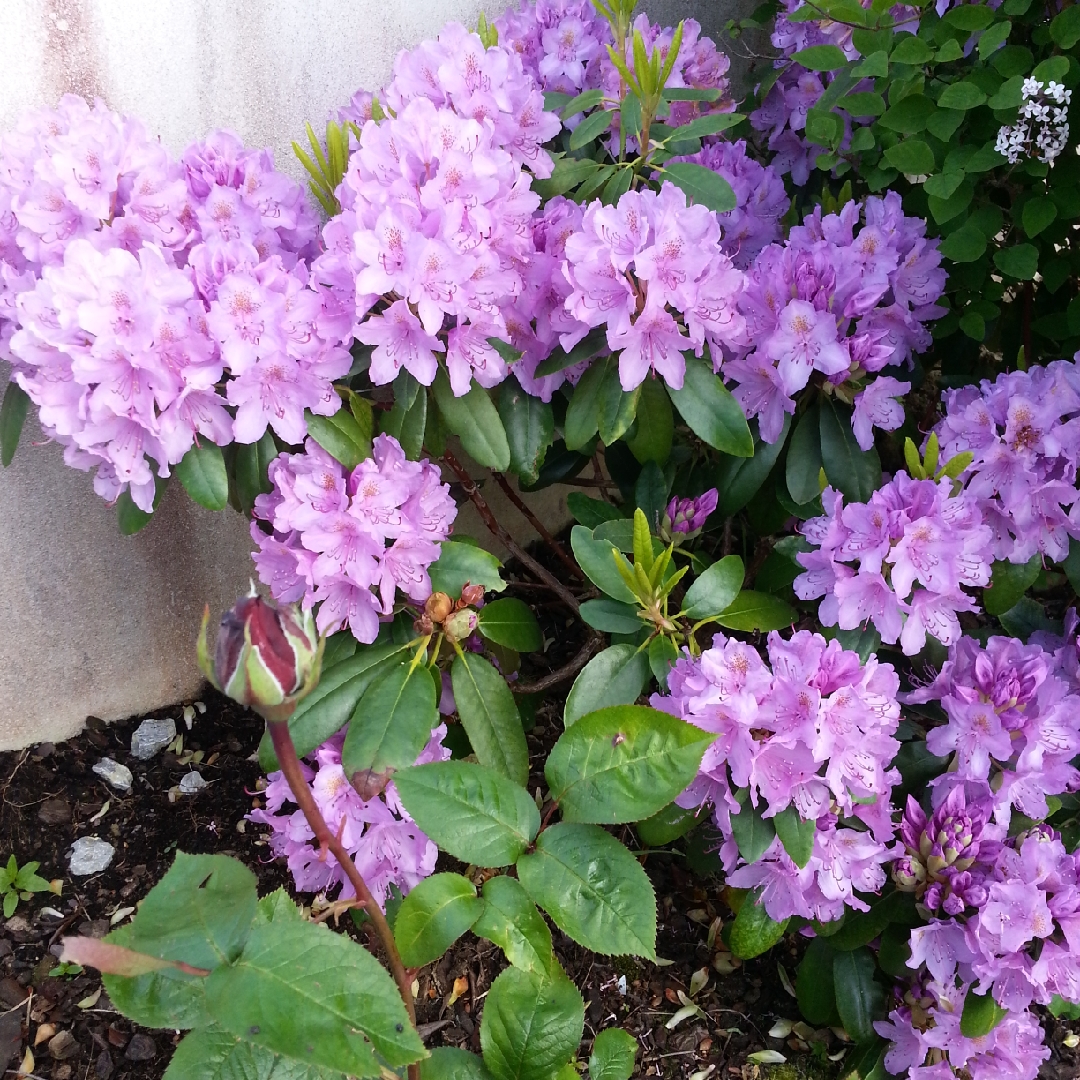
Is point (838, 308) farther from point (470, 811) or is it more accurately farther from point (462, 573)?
point (470, 811)

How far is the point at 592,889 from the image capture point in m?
1.02

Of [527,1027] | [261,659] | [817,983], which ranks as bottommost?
[817,983]

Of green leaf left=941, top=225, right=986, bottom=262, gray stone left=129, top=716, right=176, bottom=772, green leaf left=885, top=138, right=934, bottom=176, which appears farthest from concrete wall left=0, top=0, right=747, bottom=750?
green leaf left=941, top=225, right=986, bottom=262

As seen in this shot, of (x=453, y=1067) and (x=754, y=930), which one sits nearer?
(x=453, y=1067)

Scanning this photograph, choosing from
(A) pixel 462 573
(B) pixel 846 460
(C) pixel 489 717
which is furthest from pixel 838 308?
(C) pixel 489 717

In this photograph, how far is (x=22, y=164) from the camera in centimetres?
133

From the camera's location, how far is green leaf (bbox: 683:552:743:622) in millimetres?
1396

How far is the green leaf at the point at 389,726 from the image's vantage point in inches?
51.4

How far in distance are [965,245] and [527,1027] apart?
131cm

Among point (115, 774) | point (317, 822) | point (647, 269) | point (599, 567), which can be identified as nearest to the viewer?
point (317, 822)

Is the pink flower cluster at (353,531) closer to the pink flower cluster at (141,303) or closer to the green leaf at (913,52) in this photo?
the pink flower cluster at (141,303)

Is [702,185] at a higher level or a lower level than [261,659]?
higher

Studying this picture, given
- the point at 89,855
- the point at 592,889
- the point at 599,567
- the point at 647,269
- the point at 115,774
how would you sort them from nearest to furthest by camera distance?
the point at 592,889 → the point at 647,269 → the point at 599,567 → the point at 89,855 → the point at 115,774

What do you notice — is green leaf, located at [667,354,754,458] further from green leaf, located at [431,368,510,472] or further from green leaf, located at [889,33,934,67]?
green leaf, located at [889,33,934,67]
